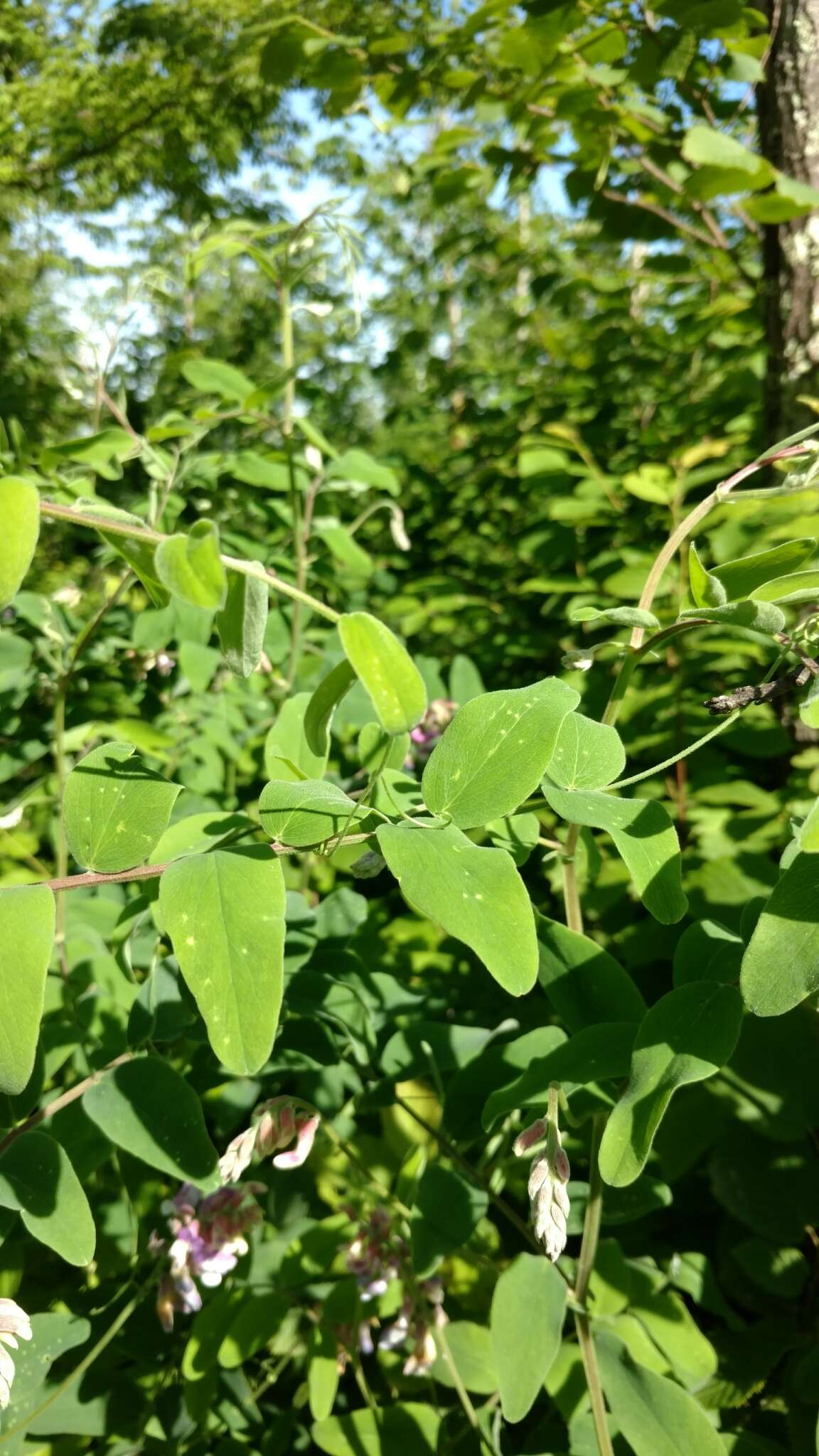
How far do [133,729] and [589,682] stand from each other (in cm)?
65

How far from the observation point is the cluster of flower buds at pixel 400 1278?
85 cm

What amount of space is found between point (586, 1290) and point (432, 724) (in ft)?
2.39

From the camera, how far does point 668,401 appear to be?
6.04ft


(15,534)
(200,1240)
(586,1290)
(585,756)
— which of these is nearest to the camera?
(15,534)

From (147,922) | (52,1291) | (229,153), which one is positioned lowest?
(52,1291)

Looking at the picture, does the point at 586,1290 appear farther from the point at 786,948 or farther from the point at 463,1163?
the point at 786,948

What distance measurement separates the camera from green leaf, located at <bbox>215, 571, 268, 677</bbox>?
53 cm

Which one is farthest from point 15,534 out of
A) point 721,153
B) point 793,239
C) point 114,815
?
point 793,239

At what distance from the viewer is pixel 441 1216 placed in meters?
0.76

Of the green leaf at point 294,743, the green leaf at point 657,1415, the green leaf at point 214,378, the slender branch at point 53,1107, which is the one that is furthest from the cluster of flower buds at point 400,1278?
the green leaf at point 214,378

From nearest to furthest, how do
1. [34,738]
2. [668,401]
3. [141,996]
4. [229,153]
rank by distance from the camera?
[141,996], [34,738], [668,401], [229,153]

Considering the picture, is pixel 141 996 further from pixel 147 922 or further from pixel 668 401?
pixel 668 401


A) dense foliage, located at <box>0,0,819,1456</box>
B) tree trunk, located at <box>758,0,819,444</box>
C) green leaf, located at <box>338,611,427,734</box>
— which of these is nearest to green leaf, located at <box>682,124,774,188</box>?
dense foliage, located at <box>0,0,819,1456</box>

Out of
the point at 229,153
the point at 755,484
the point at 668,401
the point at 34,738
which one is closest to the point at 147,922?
the point at 34,738
